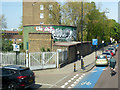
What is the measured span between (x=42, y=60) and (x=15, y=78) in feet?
29.6

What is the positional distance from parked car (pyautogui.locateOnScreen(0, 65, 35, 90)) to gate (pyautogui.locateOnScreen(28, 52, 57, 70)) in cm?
755

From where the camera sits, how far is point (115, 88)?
38.5ft

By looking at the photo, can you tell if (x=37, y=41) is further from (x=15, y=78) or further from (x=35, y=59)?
(x=15, y=78)

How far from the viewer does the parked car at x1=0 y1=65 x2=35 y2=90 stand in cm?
1050

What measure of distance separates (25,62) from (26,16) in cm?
4842

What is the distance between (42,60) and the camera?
19.5 m

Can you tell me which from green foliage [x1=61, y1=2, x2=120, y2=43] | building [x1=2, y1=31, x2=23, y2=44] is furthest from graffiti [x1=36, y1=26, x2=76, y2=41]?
building [x1=2, y1=31, x2=23, y2=44]

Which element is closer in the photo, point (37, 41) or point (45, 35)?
point (45, 35)

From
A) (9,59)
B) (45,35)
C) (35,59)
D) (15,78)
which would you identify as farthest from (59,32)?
(15,78)

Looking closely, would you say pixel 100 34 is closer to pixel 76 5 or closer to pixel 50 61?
pixel 76 5

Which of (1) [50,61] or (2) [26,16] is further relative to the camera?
(2) [26,16]

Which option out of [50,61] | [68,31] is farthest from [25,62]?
[68,31]

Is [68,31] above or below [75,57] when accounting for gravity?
above

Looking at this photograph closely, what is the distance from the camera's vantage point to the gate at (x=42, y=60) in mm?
18969
